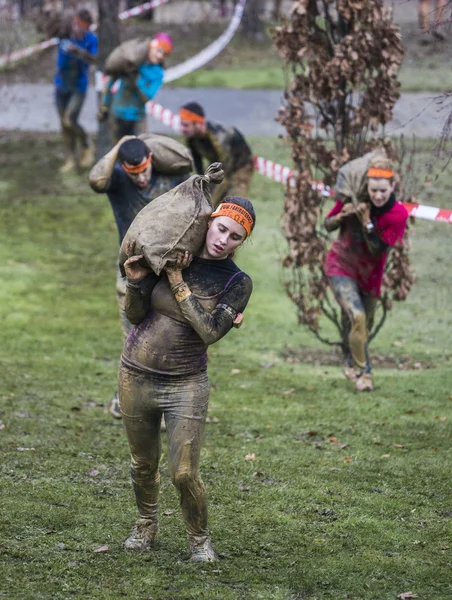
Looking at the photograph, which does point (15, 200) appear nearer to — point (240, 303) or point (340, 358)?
point (340, 358)

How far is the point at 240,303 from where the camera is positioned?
560 cm

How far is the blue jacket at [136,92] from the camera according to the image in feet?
48.2

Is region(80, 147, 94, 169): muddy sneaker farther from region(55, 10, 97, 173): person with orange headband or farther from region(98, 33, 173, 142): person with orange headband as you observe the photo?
region(98, 33, 173, 142): person with orange headband

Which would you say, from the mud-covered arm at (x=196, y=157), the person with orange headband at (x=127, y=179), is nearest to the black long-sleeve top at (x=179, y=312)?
the person with orange headband at (x=127, y=179)

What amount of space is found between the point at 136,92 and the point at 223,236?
9.90 metres

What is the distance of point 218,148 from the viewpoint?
11.8 m

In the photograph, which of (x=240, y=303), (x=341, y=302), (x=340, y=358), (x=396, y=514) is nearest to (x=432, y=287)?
(x=340, y=358)

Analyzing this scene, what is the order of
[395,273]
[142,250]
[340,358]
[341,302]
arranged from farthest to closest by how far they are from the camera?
[340,358]
[395,273]
[341,302]
[142,250]

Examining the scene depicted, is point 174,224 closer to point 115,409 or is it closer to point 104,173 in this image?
point 104,173

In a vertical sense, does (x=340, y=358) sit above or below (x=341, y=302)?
below

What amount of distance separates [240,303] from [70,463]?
2.72 meters

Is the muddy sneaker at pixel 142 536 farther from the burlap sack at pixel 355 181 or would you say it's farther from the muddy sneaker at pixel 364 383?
the muddy sneaker at pixel 364 383

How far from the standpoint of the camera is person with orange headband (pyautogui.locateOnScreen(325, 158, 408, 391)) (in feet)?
29.1

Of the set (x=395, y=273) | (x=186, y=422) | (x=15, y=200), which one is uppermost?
(x=186, y=422)
